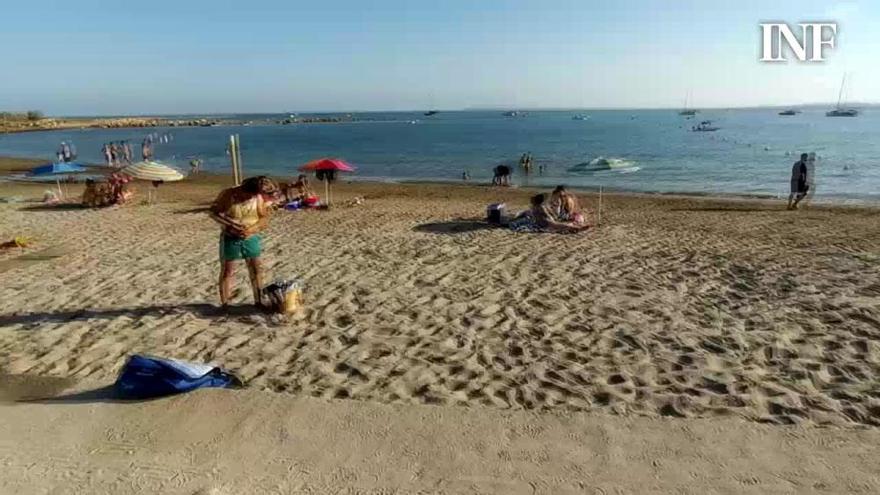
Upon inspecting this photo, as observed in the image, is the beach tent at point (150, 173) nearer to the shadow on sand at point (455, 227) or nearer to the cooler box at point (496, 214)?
the shadow on sand at point (455, 227)

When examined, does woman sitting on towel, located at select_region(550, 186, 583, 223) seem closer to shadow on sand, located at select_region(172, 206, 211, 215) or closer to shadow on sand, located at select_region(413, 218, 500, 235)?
shadow on sand, located at select_region(413, 218, 500, 235)

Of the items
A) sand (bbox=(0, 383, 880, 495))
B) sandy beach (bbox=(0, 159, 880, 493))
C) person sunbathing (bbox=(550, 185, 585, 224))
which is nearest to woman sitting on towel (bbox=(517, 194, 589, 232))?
person sunbathing (bbox=(550, 185, 585, 224))

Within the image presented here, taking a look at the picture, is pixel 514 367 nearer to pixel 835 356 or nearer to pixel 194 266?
pixel 835 356

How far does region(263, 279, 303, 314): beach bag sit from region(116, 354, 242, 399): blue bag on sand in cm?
192

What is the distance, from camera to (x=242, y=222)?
22.4 ft

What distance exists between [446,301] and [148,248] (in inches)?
257

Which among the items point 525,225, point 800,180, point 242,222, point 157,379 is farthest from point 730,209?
point 157,379

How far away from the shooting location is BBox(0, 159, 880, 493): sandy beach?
4418mm

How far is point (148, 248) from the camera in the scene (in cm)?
1091

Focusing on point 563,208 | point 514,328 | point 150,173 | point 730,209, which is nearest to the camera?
point 514,328

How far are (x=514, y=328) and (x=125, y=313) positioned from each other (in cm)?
457

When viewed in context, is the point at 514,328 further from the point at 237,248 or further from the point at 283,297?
the point at 237,248

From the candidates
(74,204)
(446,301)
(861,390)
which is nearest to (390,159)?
(74,204)

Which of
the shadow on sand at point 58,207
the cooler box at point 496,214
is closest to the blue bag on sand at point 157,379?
the cooler box at point 496,214
